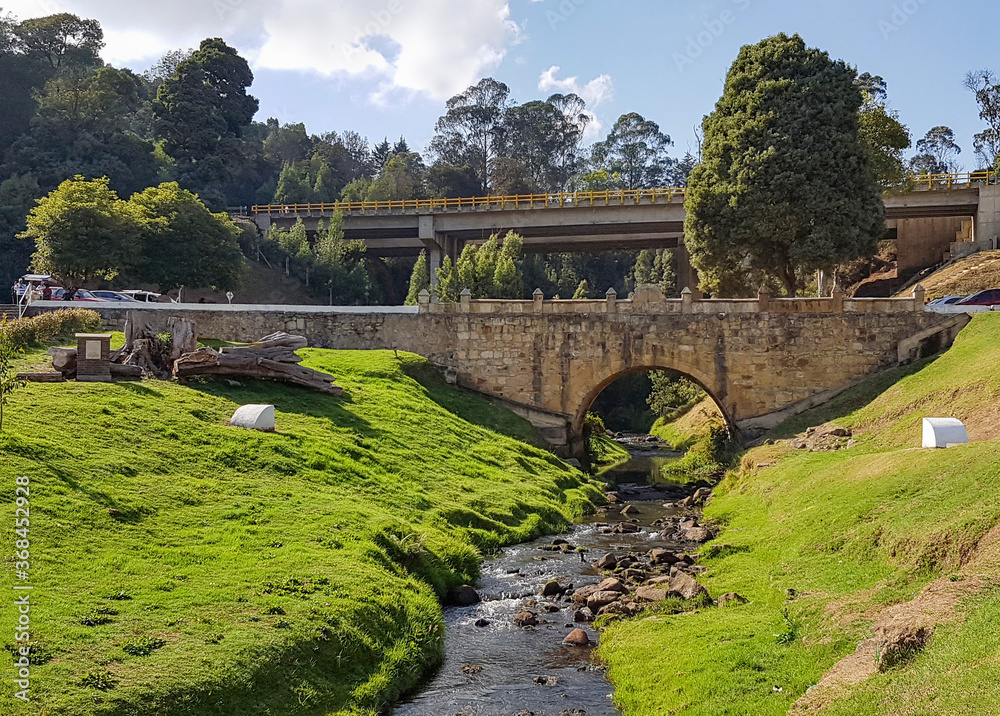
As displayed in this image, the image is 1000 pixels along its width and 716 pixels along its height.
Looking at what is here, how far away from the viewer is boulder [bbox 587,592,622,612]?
63.0 feet

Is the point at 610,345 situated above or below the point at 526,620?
above

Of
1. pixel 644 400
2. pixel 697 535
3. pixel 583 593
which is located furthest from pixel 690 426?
pixel 583 593

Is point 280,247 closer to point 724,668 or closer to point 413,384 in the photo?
point 413,384

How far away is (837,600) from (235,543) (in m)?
11.0

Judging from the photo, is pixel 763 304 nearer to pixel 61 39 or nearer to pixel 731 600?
pixel 731 600

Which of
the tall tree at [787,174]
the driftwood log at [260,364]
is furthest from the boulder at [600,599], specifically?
the tall tree at [787,174]

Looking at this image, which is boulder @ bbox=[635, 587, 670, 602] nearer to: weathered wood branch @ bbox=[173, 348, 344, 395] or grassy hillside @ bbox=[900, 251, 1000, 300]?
weathered wood branch @ bbox=[173, 348, 344, 395]

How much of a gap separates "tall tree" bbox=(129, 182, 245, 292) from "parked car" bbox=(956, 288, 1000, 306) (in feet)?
136

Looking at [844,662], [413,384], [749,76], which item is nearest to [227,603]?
[844,662]

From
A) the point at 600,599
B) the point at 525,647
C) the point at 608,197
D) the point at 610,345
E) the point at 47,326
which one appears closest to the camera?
the point at 525,647

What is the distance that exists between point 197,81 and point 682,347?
6330 cm

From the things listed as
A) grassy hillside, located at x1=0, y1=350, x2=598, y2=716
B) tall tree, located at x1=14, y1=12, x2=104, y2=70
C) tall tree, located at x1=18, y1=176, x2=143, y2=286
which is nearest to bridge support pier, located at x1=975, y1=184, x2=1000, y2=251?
grassy hillside, located at x1=0, y1=350, x2=598, y2=716

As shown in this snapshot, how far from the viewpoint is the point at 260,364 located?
30375mm

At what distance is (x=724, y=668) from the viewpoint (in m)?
14.4
